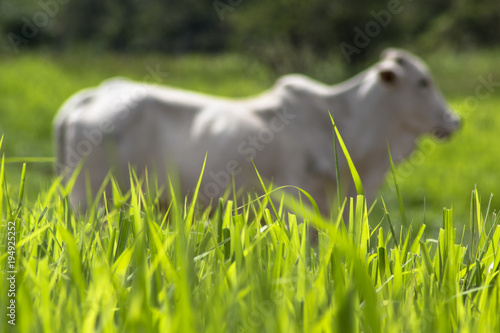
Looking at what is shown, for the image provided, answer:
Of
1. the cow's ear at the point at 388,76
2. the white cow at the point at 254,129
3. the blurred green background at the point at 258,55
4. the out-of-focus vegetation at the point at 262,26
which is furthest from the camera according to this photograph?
the out-of-focus vegetation at the point at 262,26

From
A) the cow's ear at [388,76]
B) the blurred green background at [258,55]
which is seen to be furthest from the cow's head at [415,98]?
the blurred green background at [258,55]

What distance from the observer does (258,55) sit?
678 inches

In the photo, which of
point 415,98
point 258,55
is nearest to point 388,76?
point 415,98

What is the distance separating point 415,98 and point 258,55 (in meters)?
14.1

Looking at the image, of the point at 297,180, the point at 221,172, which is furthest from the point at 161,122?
the point at 297,180

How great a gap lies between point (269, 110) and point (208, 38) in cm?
2086

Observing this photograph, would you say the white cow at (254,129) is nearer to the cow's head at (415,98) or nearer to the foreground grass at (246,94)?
the cow's head at (415,98)

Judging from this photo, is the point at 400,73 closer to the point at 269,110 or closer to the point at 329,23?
the point at 269,110

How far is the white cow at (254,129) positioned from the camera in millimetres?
2945

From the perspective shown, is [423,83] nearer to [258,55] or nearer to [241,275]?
[241,275]

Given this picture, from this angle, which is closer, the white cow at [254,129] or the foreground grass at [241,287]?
the foreground grass at [241,287]

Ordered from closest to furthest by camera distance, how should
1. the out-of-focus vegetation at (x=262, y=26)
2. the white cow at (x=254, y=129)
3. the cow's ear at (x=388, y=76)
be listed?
the white cow at (x=254, y=129) < the cow's ear at (x=388, y=76) < the out-of-focus vegetation at (x=262, y=26)

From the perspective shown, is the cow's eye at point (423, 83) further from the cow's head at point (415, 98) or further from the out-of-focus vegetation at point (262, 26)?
the out-of-focus vegetation at point (262, 26)

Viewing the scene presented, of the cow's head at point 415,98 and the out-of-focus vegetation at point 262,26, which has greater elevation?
the out-of-focus vegetation at point 262,26
